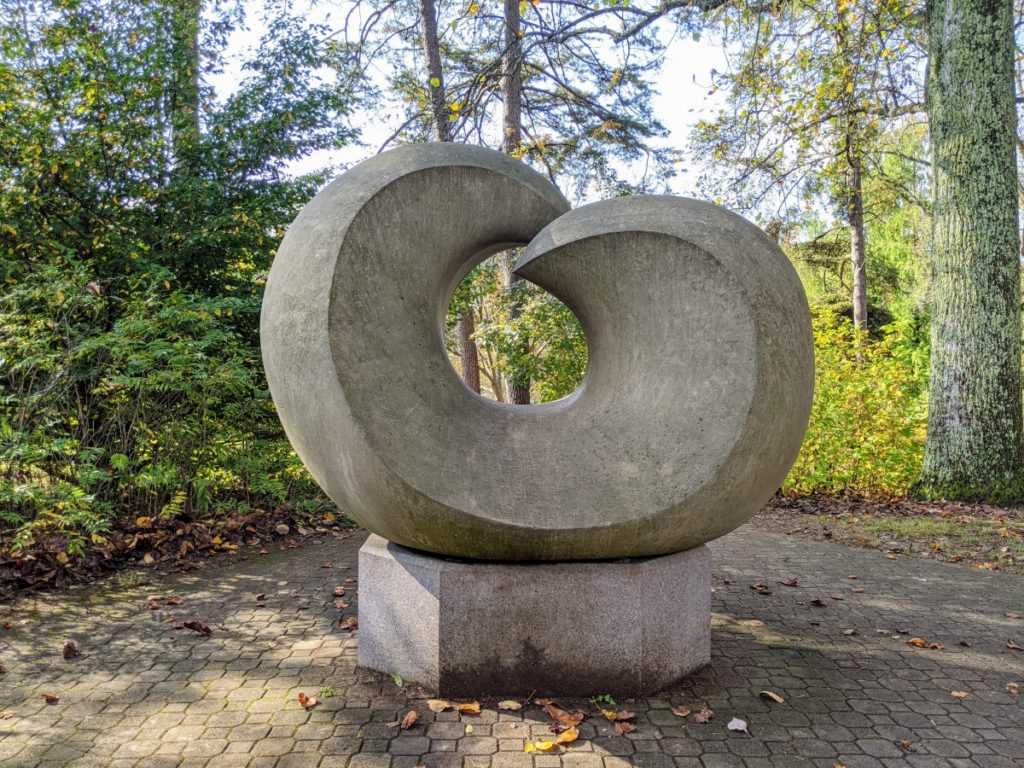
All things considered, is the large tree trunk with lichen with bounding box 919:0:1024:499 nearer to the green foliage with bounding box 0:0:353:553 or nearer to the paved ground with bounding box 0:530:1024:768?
the paved ground with bounding box 0:530:1024:768

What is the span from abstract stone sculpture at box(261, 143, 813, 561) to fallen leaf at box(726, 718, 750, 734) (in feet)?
2.60

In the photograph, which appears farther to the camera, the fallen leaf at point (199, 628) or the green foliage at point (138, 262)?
the green foliage at point (138, 262)

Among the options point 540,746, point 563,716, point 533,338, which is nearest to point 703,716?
point 563,716

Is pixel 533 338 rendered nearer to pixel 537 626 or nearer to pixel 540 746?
pixel 537 626

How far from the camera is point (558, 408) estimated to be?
382 centimetres

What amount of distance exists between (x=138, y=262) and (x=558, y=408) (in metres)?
5.37

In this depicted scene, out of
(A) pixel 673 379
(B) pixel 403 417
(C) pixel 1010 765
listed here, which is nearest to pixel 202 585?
(B) pixel 403 417

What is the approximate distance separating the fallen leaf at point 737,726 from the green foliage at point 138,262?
4.51 m

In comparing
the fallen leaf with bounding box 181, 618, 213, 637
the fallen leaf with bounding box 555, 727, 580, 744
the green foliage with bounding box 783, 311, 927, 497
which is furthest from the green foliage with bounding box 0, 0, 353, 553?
the green foliage with bounding box 783, 311, 927, 497

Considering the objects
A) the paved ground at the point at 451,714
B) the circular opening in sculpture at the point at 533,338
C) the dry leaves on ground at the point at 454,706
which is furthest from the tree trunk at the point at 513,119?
the dry leaves on ground at the point at 454,706

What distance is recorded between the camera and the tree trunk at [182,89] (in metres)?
7.89

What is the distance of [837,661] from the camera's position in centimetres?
396

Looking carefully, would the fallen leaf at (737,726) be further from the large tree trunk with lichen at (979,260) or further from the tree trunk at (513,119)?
the tree trunk at (513,119)

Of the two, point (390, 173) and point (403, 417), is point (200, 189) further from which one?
point (403, 417)
